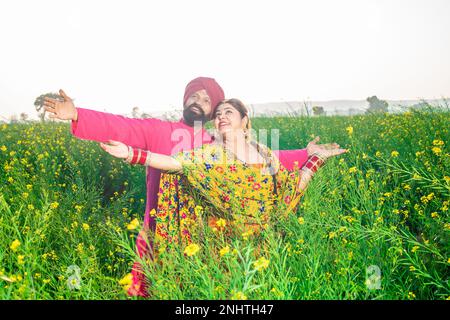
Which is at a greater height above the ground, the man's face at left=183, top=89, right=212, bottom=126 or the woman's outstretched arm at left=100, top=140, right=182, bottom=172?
the man's face at left=183, top=89, right=212, bottom=126

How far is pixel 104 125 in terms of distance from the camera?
88.7 inches

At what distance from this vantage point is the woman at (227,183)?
2250mm

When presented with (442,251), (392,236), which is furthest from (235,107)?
(442,251)

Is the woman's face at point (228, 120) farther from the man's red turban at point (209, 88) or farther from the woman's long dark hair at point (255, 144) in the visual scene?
the man's red turban at point (209, 88)

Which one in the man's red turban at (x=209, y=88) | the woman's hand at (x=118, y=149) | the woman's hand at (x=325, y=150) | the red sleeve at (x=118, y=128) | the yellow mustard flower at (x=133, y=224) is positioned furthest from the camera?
the woman's hand at (x=325, y=150)

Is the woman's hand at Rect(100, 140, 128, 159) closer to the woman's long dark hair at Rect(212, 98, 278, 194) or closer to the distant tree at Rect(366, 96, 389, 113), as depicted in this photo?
the woman's long dark hair at Rect(212, 98, 278, 194)

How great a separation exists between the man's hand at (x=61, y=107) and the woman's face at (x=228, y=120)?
0.75m

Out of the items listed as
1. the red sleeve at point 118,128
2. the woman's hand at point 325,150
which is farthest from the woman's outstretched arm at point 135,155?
the woman's hand at point 325,150

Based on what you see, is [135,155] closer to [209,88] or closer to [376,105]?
[209,88]

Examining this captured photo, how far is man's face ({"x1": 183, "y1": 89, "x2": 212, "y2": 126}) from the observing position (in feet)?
8.43

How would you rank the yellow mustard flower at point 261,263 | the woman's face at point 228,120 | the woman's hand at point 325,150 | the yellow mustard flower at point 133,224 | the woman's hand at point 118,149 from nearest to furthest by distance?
the yellow mustard flower at point 261,263
the yellow mustard flower at point 133,224
the woman's hand at point 118,149
the woman's face at point 228,120
the woman's hand at point 325,150

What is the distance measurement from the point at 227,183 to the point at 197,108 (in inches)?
22.7

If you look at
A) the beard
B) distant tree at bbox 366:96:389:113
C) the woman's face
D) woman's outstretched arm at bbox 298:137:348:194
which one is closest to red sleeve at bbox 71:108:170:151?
the beard
